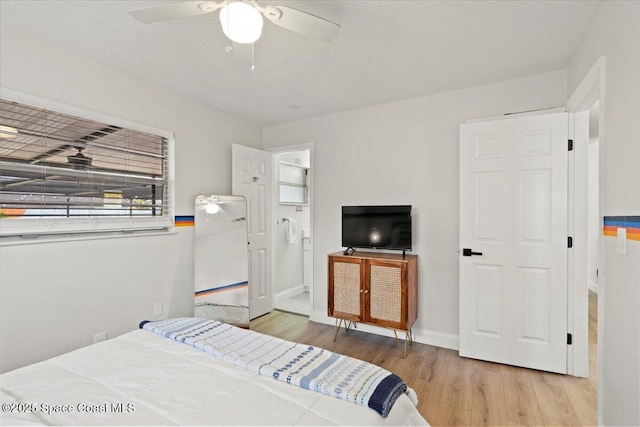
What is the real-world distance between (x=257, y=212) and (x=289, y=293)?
1547mm

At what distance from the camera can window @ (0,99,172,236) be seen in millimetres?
2123

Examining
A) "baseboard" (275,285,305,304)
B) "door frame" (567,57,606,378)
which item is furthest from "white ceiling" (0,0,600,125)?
"baseboard" (275,285,305,304)

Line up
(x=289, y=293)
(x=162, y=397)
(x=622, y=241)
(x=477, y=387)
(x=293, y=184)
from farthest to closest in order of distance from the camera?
1. (x=293, y=184)
2. (x=289, y=293)
3. (x=477, y=387)
4. (x=622, y=241)
5. (x=162, y=397)

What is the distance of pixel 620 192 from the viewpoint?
160cm

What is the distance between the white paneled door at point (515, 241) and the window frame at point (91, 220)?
2.81 meters

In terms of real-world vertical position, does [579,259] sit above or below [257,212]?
below

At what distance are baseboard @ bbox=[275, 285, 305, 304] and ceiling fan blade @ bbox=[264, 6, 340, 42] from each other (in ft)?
12.3

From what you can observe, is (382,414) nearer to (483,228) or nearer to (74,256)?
(483,228)

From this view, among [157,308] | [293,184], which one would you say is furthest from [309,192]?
[157,308]

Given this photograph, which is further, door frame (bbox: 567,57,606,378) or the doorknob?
the doorknob

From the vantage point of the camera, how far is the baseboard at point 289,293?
15.3ft

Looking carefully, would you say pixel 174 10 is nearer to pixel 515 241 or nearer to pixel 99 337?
pixel 99 337

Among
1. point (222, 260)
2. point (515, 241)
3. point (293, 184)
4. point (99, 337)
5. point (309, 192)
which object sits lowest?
point (99, 337)

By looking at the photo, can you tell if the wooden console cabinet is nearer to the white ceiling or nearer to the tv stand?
the tv stand
